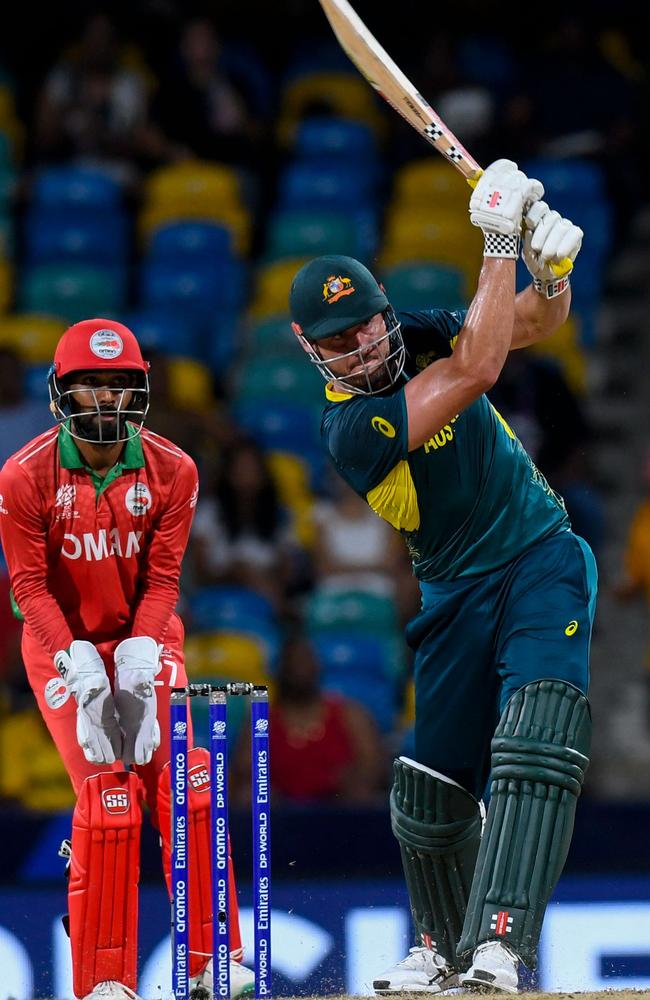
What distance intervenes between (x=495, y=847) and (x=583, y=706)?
456 millimetres

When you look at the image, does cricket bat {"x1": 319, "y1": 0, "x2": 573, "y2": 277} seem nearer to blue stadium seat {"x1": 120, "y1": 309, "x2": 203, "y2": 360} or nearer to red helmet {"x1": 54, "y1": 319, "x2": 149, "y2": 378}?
A: red helmet {"x1": 54, "y1": 319, "x2": 149, "y2": 378}

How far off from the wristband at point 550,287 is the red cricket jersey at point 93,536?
1.18 metres

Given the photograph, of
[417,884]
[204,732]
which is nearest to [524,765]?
[417,884]

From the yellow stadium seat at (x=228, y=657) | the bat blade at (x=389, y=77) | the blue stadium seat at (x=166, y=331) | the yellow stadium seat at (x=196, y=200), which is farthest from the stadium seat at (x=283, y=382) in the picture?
the bat blade at (x=389, y=77)

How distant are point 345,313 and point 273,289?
585 cm

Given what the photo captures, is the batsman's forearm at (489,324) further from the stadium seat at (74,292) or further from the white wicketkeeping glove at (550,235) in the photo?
the stadium seat at (74,292)

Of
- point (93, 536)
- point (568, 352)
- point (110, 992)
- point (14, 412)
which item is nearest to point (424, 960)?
point (110, 992)

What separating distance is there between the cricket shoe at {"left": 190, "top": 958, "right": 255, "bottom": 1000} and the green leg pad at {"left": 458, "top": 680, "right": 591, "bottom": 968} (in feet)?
2.22

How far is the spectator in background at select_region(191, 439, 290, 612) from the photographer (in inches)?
343

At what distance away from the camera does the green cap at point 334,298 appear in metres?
4.71

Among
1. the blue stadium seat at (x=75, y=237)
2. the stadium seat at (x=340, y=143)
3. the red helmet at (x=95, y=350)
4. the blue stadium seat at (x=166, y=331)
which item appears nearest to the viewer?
the red helmet at (x=95, y=350)

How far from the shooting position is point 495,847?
4.64 metres

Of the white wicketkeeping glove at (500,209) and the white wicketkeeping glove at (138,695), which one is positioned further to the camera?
the white wicketkeeping glove at (138,695)

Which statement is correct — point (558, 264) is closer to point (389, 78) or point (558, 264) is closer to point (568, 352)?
point (389, 78)
